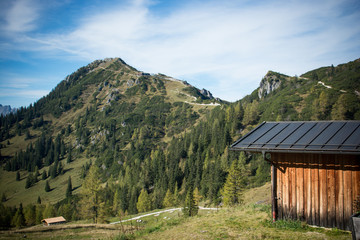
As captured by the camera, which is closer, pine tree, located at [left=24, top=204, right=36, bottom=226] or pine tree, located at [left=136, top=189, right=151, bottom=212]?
pine tree, located at [left=136, top=189, right=151, bottom=212]

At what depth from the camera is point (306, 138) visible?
13.2 meters

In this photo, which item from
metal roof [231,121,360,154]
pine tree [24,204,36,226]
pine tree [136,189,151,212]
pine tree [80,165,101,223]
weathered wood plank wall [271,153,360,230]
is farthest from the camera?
pine tree [24,204,36,226]

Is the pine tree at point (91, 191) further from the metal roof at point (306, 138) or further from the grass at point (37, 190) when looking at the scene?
the grass at point (37, 190)

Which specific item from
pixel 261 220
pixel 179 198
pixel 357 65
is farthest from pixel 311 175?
pixel 357 65

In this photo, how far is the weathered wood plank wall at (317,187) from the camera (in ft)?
38.7

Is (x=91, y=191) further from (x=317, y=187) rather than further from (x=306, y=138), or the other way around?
(x=306, y=138)

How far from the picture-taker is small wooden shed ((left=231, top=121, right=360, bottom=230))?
11.7 meters

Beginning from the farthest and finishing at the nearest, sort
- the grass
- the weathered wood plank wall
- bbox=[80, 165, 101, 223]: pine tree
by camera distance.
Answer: the grass, bbox=[80, 165, 101, 223]: pine tree, the weathered wood plank wall

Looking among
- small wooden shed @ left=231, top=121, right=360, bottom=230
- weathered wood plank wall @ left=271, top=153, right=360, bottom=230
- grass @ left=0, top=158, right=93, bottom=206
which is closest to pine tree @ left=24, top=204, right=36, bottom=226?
grass @ left=0, top=158, right=93, bottom=206

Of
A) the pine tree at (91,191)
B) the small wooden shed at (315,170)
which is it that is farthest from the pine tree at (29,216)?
the small wooden shed at (315,170)

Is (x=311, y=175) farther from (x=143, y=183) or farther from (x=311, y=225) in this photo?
(x=143, y=183)

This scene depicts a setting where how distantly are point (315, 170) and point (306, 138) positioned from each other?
6.16ft

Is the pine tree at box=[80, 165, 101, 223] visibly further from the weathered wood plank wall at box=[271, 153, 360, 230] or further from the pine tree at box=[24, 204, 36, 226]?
the pine tree at box=[24, 204, 36, 226]

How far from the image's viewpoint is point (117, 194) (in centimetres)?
12094
